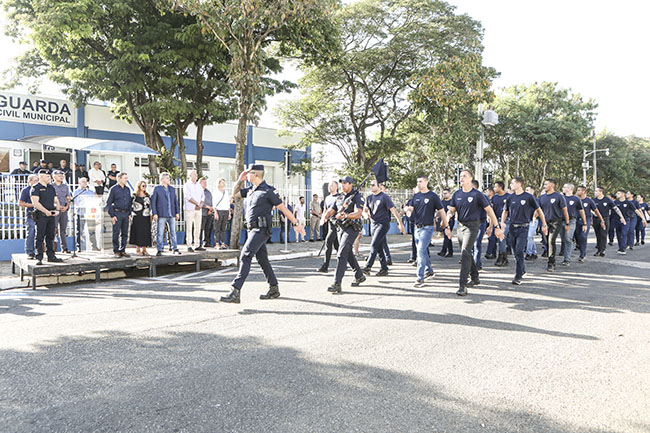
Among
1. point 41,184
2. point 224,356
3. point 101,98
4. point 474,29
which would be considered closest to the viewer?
point 224,356

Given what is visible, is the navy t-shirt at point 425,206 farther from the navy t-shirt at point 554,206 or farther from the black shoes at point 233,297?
the navy t-shirt at point 554,206

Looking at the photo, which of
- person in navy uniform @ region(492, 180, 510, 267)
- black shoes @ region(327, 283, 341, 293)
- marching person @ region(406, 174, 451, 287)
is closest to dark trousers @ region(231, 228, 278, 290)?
black shoes @ region(327, 283, 341, 293)

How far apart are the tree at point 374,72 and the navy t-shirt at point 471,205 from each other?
492 inches

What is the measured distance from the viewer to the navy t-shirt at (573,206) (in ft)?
40.2

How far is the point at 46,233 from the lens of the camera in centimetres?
935

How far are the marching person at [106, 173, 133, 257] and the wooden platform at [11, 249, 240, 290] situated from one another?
0.31 metres

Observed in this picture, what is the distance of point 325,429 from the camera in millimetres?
3127

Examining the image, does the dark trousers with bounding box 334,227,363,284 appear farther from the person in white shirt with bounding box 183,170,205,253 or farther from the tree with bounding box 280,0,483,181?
the tree with bounding box 280,0,483,181

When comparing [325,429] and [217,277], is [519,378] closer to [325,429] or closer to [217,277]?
[325,429]

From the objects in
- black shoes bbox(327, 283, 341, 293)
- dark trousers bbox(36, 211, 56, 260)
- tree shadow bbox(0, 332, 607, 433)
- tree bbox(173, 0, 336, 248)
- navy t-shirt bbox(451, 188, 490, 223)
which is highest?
tree bbox(173, 0, 336, 248)

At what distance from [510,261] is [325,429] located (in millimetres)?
10394

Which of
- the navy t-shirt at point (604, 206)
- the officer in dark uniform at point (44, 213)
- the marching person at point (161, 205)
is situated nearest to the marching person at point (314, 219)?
the marching person at point (161, 205)

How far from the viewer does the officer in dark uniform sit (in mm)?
9188

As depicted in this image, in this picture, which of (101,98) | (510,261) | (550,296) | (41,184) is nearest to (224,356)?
(550,296)
